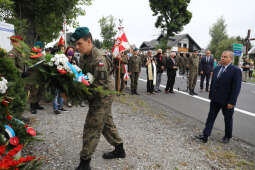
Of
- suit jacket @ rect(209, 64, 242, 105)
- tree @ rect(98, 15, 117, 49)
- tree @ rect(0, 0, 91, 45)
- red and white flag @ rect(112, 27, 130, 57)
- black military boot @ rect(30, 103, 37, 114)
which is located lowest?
black military boot @ rect(30, 103, 37, 114)

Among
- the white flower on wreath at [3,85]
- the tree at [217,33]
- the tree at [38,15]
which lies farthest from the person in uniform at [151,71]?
the tree at [217,33]

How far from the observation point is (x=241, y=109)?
23.2ft

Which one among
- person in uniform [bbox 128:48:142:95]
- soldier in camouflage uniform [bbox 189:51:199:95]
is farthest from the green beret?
soldier in camouflage uniform [bbox 189:51:199:95]

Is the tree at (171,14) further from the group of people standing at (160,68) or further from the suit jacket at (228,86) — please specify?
the suit jacket at (228,86)

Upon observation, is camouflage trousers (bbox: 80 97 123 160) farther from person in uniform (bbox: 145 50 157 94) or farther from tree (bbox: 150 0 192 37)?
tree (bbox: 150 0 192 37)

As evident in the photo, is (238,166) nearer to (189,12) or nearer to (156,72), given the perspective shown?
(156,72)

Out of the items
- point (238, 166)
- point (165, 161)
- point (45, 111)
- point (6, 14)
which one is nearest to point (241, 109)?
point (238, 166)

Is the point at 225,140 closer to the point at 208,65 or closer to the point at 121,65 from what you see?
the point at 121,65

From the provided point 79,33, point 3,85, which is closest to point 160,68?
point 79,33

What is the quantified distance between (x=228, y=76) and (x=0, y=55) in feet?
12.6

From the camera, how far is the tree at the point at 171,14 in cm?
3397

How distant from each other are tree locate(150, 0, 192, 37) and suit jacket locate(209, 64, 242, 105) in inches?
1268

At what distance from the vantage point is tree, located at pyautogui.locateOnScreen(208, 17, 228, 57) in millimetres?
63000

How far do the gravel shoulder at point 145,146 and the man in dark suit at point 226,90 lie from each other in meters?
0.45
